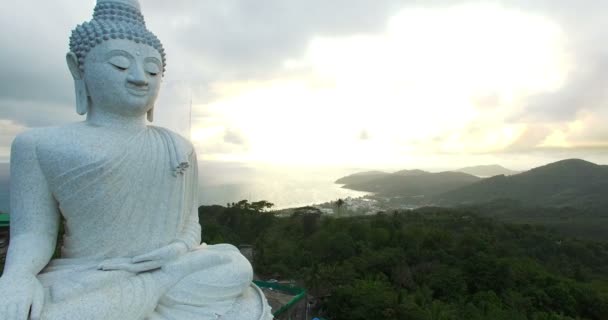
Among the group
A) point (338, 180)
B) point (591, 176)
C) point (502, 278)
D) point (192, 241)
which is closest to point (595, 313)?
point (502, 278)

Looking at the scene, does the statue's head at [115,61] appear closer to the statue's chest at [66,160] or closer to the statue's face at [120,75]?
the statue's face at [120,75]

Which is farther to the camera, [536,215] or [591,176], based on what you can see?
[591,176]

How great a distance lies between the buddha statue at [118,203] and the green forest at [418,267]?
6959 millimetres

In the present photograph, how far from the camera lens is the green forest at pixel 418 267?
1112cm

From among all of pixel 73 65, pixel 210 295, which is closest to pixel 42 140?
pixel 73 65

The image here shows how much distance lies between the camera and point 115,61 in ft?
12.5

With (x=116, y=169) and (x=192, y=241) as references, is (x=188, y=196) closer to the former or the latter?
(x=192, y=241)

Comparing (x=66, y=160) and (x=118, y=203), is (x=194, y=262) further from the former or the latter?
(x=66, y=160)

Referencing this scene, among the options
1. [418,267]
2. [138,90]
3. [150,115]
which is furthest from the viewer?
[418,267]

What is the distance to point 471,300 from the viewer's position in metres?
14.4

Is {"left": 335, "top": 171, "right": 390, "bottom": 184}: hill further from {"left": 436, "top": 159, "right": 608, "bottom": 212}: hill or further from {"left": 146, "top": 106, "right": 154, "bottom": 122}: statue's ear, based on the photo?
{"left": 146, "top": 106, "right": 154, "bottom": 122}: statue's ear

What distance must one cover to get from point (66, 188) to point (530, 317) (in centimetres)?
1264

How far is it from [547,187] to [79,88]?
8270 centimetres

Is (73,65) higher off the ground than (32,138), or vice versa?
(73,65)
